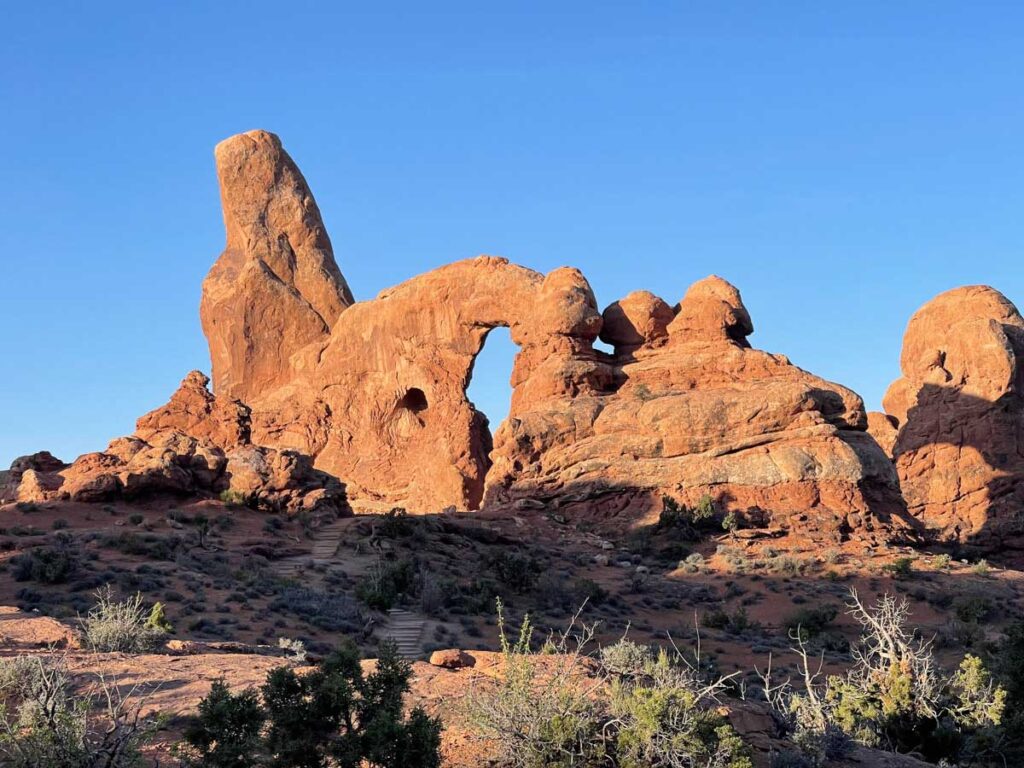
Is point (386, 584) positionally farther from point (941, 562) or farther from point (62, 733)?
point (941, 562)

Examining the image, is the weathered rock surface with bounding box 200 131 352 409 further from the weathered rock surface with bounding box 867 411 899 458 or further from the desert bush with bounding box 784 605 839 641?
the desert bush with bounding box 784 605 839 641

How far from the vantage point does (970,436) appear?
1624 inches

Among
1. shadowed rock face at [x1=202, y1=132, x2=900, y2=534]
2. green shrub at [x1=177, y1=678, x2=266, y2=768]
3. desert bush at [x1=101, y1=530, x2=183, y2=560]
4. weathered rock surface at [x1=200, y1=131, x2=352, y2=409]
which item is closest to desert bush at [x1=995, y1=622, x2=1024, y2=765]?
green shrub at [x1=177, y1=678, x2=266, y2=768]

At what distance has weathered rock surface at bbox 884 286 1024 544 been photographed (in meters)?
40.0

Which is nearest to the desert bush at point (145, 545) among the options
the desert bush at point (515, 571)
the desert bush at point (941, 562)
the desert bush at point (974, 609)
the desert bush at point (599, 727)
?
the desert bush at point (515, 571)

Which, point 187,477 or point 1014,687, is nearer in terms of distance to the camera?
point 1014,687

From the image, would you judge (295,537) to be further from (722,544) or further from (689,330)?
(689,330)

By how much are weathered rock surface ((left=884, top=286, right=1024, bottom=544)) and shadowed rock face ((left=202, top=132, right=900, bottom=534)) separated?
28.0ft

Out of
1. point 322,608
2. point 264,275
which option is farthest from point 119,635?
point 264,275

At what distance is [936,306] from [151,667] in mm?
41384

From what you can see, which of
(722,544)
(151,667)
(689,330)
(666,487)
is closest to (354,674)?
(151,667)

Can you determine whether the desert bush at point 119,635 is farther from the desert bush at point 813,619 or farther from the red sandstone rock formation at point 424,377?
the red sandstone rock formation at point 424,377

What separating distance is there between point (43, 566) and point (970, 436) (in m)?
34.6

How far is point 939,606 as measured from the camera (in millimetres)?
25312
